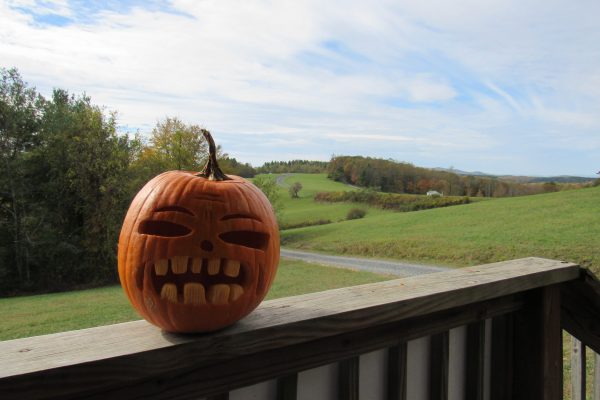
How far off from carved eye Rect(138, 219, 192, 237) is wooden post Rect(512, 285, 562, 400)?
48.5 inches

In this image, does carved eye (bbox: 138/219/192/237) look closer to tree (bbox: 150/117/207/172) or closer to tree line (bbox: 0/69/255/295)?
tree (bbox: 150/117/207/172)

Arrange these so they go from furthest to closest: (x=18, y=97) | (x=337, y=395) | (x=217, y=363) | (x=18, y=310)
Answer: (x=18, y=97) → (x=18, y=310) → (x=337, y=395) → (x=217, y=363)

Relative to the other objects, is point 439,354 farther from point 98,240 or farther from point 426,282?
point 98,240

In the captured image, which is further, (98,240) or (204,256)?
(98,240)

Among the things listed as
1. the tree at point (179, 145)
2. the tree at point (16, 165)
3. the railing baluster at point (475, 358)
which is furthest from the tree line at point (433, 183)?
the railing baluster at point (475, 358)

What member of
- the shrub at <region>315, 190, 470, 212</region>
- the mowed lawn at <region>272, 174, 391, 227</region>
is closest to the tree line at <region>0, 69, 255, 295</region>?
the mowed lawn at <region>272, 174, 391, 227</region>

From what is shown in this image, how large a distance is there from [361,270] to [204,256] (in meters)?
14.2

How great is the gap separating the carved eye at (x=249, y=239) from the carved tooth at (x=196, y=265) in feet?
0.24

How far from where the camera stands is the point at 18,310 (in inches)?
416

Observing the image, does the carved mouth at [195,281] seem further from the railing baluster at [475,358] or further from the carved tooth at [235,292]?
the railing baluster at [475,358]

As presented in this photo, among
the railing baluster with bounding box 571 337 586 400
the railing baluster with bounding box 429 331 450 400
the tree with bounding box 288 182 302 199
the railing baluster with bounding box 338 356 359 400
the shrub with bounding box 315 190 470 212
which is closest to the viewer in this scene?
the railing baluster with bounding box 338 356 359 400

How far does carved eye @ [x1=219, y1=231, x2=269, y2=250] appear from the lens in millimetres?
944

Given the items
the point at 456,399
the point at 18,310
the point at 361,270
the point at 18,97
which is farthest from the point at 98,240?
the point at 456,399

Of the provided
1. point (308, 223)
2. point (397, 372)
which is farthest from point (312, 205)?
point (397, 372)
